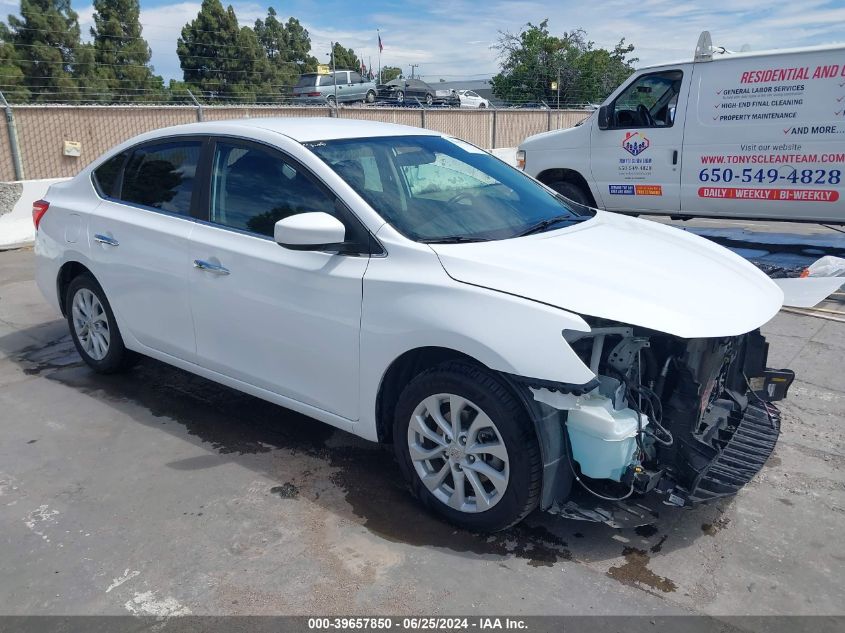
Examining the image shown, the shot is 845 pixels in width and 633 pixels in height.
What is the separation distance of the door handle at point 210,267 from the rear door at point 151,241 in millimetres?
98

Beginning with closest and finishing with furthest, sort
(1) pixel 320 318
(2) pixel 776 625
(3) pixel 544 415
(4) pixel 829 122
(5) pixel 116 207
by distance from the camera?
(2) pixel 776 625 < (3) pixel 544 415 < (1) pixel 320 318 < (5) pixel 116 207 < (4) pixel 829 122

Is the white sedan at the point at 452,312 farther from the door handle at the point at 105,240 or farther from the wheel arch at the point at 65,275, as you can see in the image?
the wheel arch at the point at 65,275

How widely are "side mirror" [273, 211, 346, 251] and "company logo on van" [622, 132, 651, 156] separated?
6338 millimetres

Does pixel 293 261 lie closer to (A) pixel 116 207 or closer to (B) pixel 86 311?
(A) pixel 116 207

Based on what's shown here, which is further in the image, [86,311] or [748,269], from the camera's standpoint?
[86,311]

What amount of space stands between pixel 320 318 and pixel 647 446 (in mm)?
1573

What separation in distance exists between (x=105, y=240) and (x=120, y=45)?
32.7 m

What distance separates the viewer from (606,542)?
3086 mm

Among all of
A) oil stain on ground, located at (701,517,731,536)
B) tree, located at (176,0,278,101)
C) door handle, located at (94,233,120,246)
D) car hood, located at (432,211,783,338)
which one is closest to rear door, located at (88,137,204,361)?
door handle, located at (94,233,120,246)

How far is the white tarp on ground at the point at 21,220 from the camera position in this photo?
980 cm

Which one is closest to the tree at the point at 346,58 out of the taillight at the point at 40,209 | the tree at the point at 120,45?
the tree at the point at 120,45

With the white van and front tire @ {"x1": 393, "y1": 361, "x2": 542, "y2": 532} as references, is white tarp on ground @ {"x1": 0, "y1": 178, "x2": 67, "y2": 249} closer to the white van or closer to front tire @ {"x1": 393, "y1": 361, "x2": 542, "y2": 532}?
the white van

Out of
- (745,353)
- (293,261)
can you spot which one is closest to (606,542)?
(745,353)

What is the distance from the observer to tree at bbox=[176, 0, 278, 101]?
34331 mm
